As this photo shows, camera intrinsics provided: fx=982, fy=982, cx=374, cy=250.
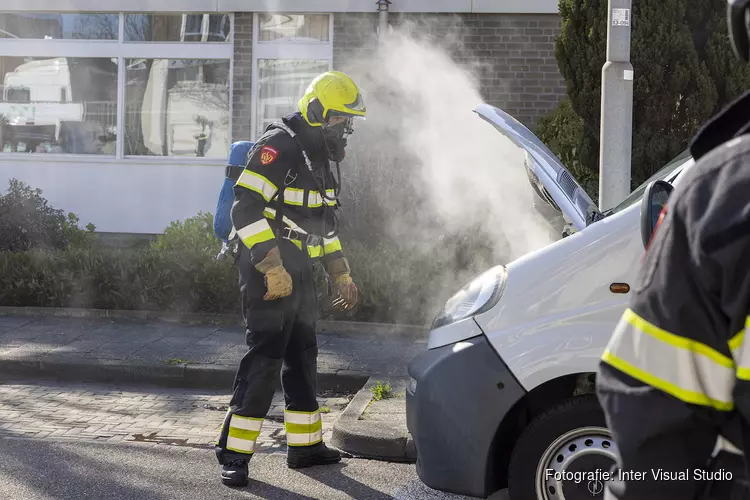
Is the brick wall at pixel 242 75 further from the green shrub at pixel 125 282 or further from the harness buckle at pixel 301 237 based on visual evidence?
the harness buckle at pixel 301 237

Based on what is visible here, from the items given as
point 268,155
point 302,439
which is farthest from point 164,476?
point 268,155

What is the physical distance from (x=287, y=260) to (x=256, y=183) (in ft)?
1.38

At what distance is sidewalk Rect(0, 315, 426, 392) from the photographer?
704 cm

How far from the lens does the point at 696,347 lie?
4.81 ft

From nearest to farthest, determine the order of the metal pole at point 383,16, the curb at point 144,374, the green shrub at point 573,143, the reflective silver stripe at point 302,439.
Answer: the reflective silver stripe at point 302,439 < the curb at point 144,374 < the green shrub at point 573,143 < the metal pole at point 383,16

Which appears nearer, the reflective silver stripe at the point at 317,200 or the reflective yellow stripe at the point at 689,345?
the reflective yellow stripe at the point at 689,345

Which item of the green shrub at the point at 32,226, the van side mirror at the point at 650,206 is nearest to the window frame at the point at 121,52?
the green shrub at the point at 32,226

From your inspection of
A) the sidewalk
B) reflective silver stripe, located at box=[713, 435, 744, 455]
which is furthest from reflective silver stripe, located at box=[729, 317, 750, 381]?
the sidewalk

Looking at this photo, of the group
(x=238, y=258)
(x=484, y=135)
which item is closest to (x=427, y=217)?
(x=484, y=135)

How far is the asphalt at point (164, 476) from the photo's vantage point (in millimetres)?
4512

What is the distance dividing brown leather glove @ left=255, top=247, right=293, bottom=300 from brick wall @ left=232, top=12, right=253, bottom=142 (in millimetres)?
8277

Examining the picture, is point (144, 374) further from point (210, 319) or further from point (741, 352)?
point (741, 352)

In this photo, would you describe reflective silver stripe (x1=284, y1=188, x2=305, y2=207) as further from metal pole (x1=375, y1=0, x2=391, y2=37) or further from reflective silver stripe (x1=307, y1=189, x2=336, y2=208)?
metal pole (x1=375, y1=0, x2=391, y2=37)

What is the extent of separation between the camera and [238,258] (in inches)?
196
